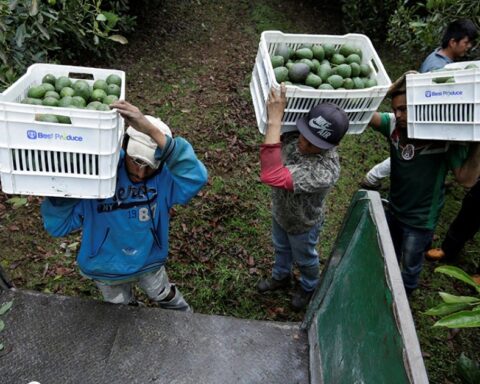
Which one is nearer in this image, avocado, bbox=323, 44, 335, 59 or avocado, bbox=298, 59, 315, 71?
avocado, bbox=298, 59, 315, 71

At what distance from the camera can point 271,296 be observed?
3818mm

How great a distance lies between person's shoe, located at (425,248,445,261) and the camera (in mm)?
4238

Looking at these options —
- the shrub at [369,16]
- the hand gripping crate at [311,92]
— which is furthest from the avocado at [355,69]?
the shrub at [369,16]

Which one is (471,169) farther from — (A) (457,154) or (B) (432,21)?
(B) (432,21)

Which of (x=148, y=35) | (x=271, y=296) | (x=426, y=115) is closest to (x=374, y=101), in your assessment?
(x=426, y=115)

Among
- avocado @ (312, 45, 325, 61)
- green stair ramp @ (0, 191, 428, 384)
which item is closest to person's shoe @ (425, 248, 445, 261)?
green stair ramp @ (0, 191, 428, 384)

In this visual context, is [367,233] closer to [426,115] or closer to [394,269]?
[394,269]

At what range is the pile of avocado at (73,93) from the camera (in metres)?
2.08

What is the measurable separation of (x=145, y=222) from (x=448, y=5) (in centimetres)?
395

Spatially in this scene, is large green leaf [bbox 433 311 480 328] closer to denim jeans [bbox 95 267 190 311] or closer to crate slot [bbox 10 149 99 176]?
crate slot [bbox 10 149 99 176]

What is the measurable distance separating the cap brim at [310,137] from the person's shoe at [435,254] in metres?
2.39

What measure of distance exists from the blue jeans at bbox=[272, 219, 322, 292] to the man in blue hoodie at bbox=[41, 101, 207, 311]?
97 cm

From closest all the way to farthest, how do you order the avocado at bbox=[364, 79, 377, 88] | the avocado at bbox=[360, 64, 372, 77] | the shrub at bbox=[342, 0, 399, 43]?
the avocado at bbox=[364, 79, 377, 88], the avocado at bbox=[360, 64, 372, 77], the shrub at bbox=[342, 0, 399, 43]


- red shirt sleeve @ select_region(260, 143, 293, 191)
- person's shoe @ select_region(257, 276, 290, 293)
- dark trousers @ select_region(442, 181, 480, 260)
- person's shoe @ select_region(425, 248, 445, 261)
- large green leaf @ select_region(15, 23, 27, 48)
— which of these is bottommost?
person's shoe @ select_region(257, 276, 290, 293)
